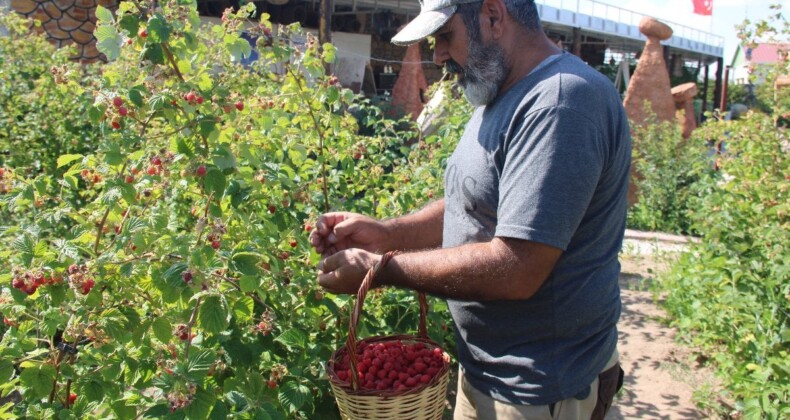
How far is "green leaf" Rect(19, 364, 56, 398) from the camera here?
5.08ft

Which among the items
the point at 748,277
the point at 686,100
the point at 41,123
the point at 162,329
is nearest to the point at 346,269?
the point at 162,329

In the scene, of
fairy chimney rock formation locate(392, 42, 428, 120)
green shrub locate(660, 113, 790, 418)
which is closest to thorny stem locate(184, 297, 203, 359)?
green shrub locate(660, 113, 790, 418)

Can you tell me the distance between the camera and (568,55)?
1519 millimetres

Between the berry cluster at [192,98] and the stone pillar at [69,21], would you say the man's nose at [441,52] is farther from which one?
the stone pillar at [69,21]

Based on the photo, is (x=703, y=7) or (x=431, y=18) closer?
(x=431, y=18)

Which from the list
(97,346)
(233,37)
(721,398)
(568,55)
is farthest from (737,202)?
(97,346)

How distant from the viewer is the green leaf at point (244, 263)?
4.93 ft

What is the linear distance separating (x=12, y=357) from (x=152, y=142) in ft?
2.98

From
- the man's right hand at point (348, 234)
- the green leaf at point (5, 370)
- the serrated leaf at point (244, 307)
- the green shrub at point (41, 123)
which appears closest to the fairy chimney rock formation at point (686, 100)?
the green shrub at point (41, 123)

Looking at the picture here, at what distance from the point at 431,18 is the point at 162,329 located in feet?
3.20

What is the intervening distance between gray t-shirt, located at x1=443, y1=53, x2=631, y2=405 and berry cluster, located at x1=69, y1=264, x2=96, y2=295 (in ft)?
2.78

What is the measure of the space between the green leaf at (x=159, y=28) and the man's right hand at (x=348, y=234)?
64 cm

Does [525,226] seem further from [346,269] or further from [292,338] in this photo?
[292,338]

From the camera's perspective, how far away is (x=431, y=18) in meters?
1.51
